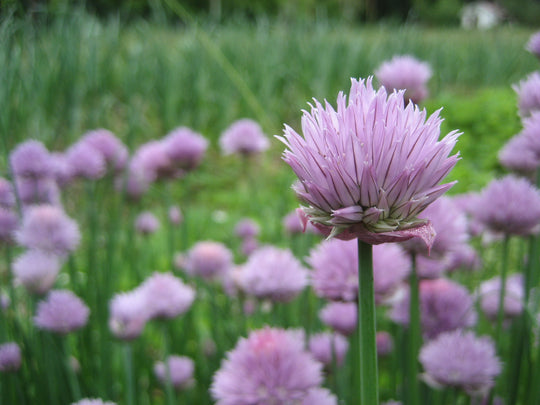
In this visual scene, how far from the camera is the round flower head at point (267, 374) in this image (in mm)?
629

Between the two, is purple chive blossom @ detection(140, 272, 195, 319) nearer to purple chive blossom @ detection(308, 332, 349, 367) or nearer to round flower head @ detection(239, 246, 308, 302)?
round flower head @ detection(239, 246, 308, 302)

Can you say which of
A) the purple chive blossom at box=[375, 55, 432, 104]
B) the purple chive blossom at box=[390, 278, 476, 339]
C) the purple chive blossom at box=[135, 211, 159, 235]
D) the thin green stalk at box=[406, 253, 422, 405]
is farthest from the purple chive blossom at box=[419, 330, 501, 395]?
the purple chive blossom at box=[135, 211, 159, 235]

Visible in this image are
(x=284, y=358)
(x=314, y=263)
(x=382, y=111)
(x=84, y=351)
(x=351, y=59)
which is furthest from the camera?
(x=351, y=59)

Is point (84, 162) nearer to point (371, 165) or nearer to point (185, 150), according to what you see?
point (185, 150)

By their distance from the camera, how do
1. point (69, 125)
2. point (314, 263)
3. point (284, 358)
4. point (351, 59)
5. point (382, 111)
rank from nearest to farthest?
point (382, 111) → point (284, 358) → point (314, 263) → point (69, 125) → point (351, 59)

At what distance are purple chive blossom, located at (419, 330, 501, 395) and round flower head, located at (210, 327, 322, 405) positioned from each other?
18cm

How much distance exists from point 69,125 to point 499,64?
2927 millimetres

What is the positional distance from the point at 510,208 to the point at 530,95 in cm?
17

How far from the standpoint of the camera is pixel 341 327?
89cm

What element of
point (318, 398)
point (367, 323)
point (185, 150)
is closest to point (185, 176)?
point (185, 150)

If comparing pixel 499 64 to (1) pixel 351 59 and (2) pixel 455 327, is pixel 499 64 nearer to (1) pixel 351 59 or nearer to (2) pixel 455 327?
(1) pixel 351 59

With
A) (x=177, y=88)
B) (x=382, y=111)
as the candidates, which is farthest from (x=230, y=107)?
(x=382, y=111)

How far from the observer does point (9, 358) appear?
87cm

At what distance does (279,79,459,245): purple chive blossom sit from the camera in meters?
0.40
